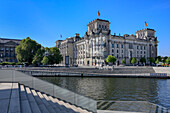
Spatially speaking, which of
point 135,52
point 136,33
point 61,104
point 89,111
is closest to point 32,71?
point 61,104

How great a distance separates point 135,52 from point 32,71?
7005cm

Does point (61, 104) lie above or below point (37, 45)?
below

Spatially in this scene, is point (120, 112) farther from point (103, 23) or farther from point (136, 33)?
point (136, 33)

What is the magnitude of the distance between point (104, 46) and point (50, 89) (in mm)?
64573

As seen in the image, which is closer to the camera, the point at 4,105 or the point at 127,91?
the point at 4,105

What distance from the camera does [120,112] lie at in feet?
22.6

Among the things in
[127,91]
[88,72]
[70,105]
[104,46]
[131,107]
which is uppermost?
[104,46]

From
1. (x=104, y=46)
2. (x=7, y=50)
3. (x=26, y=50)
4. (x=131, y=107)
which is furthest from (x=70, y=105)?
(x=7, y=50)

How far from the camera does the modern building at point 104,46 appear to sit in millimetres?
74144

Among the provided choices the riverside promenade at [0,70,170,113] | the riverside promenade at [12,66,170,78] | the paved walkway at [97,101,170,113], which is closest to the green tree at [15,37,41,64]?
the riverside promenade at [12,66,170,78]

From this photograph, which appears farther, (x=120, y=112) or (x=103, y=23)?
(x=103, y=23)

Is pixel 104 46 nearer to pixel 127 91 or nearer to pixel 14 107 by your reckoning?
pixel 127 91

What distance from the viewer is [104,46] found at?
2889 inches

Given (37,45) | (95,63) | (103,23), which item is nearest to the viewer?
(37,45)
